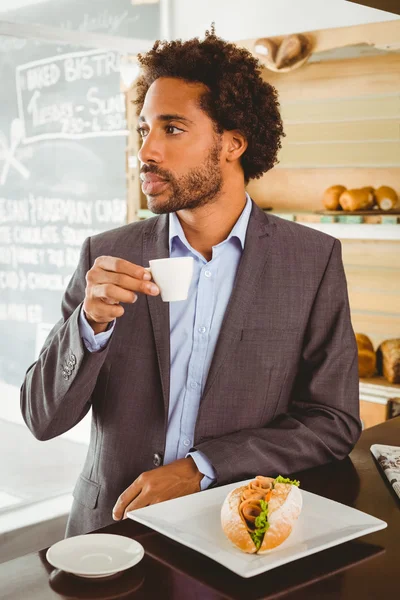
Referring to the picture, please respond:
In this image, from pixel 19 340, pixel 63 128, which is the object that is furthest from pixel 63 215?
pixel 19 340

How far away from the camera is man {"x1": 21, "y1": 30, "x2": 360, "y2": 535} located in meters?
1.67

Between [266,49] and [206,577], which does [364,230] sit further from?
[206,577]

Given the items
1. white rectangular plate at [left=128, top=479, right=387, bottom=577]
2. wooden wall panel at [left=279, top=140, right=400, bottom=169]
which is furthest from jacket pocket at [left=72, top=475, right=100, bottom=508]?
wooden wall panel at [left=279, top=140, right=400, bottom=169]

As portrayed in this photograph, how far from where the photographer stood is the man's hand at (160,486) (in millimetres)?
1489

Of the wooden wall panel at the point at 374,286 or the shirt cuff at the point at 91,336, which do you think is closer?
the shirt cuff at the point at 91,336

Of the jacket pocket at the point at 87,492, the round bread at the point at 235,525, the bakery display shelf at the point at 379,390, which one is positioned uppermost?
the round bread at the point at 235,525

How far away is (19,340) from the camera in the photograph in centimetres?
420

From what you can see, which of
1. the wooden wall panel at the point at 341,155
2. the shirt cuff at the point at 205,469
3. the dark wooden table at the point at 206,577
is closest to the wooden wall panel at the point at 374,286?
the wooden wall panel at the point at 341,155

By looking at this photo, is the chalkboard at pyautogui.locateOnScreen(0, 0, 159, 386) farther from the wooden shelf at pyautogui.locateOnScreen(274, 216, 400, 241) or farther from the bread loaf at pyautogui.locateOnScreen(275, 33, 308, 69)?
the wooden shelf at pyautogui.locateOnScreen(274, 216, 400, 241)

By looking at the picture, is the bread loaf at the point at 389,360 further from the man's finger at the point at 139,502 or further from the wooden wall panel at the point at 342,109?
the man's finger at the point at 139,502

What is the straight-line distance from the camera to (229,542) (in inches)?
45.3

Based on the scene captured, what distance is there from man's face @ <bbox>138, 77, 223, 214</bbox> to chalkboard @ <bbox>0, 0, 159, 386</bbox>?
2.38 metres

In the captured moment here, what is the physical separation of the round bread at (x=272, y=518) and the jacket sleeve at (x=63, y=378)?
0.54 metres

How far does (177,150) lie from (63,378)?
59 centimetres
